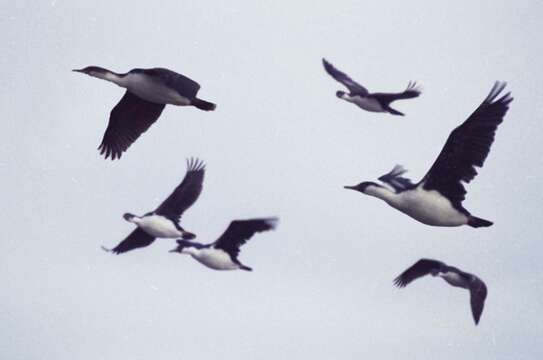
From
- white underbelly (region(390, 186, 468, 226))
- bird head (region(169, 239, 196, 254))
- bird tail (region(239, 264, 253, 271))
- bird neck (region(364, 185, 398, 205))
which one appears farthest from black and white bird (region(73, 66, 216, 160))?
white underbelly (region(390, 186, 468, 226))

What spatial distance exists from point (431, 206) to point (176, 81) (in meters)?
5.81

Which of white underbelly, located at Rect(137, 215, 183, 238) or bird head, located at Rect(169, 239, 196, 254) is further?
bird head, located at Rect(169, 239, 196, 254)

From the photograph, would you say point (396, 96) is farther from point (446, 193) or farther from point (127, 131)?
point (127, 131)

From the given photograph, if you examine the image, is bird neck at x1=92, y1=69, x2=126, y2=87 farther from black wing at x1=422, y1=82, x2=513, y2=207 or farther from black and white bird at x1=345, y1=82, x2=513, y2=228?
black wing at x1=422, y1=82, x2=513, y2=207

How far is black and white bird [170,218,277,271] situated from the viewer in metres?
23.0

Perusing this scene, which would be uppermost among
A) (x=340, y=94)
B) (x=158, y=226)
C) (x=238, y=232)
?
(x=340, y=94)

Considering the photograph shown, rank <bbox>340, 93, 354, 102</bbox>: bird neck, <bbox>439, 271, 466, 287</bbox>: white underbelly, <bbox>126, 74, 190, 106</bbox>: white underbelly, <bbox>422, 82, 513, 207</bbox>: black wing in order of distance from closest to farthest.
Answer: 1. <bbox>422, 82, 513, 207</bbox>: black wing
2. <bbox>126, 74, 190, 106</bbox>: white underbelly
3. <bbox>340, 93, 354, 102</bbox>: bird neck
4. <bbox>439, 271, 466, 287</bbox>: white underbelly

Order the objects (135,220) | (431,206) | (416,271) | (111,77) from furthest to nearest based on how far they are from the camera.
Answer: (135,220) < (416,271) < (111,77) < (431,206)

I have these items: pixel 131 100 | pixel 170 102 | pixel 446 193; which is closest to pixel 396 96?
pixel 446 193

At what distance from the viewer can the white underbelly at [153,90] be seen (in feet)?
62.3

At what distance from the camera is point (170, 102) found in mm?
19422

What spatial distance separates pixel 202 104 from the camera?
18984mm

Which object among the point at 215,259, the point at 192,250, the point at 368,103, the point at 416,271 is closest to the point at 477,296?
the point at 416,271

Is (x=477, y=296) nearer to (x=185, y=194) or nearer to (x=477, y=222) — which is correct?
(x=477, y=222)
